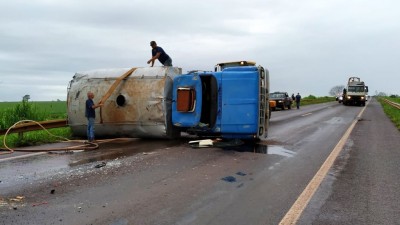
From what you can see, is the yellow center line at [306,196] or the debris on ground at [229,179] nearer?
the yellow center line at [306,196]

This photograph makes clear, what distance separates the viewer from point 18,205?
5.36m

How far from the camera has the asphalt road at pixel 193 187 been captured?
504 centimetres

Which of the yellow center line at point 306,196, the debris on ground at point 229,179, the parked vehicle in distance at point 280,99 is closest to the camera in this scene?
the yellow center line at point 306,196

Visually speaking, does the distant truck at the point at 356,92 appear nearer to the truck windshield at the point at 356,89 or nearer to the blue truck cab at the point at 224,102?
the truck windshield at the point at 356,89

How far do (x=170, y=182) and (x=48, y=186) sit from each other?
188cm

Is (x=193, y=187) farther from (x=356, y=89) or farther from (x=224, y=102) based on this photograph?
(x=356, y=89)

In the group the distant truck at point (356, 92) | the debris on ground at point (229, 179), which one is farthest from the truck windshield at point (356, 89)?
the debris on ground at point (229, 179)

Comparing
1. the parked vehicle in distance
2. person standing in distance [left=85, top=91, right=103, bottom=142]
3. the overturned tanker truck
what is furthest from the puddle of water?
the parked vehicle in distance

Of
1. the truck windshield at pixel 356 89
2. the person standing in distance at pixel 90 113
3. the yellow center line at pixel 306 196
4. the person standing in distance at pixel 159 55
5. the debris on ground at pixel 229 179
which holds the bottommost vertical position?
the yellow center line at pixel 306 196

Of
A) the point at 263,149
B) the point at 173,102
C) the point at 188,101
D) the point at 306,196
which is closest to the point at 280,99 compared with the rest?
the point at 173,102

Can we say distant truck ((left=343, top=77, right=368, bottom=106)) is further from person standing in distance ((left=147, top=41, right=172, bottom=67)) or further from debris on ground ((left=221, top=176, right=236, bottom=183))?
debris on ground ((left=221, top=176, right=236, bottom=183))

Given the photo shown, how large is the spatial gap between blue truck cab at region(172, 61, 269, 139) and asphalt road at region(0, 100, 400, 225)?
1146mm

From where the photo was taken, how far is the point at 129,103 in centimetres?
1323

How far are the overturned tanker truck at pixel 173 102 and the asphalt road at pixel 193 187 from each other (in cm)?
138
